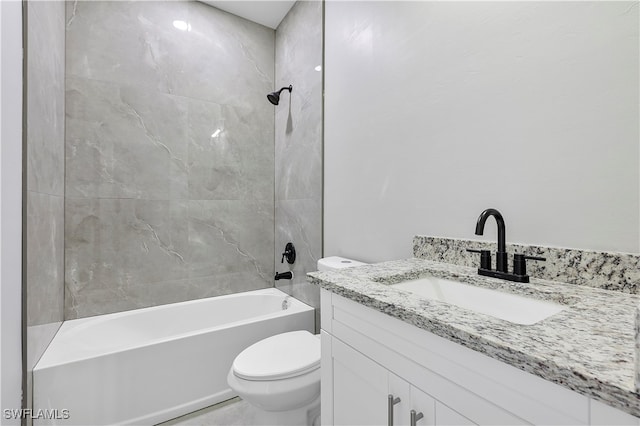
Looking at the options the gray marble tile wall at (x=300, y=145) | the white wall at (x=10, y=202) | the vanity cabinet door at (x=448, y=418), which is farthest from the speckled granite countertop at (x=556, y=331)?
the gray marble tile wall at (x=300, y=145)

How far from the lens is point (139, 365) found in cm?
151

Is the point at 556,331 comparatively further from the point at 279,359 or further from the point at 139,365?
the point at 139,365

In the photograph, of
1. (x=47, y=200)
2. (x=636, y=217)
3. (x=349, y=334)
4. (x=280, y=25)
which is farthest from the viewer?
(x=280, y=25)

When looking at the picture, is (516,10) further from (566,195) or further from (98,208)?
(98,208)

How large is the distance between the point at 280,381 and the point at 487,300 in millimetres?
891

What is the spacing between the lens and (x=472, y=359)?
55cm

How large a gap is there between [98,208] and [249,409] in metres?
1.62

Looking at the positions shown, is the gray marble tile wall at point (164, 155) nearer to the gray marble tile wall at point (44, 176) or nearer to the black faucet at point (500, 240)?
the gray marble tile wall at point (44, 176)

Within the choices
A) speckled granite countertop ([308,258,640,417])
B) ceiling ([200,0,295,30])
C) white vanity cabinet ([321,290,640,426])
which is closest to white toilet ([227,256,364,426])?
white vanity cabinet ([321,290,640,426])

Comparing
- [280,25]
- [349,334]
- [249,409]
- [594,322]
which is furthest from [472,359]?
[280,25]

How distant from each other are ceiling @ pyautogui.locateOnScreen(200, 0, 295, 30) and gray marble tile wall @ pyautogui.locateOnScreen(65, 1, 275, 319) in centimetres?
6

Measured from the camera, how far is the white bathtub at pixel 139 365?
137 centimetres

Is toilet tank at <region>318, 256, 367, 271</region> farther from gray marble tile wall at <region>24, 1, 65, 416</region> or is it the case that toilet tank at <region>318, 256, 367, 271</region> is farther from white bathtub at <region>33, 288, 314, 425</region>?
gray marble tile wall at <region>24, 1, 65, 416</region>

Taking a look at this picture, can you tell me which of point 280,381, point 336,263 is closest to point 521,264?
point 336,263
